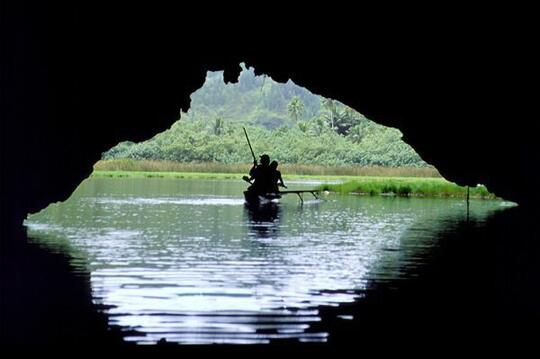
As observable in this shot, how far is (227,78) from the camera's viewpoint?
16.5 metres

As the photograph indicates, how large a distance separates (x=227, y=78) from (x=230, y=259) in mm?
3266

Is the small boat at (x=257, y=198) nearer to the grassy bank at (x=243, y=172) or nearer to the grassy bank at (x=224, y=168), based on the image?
the grassy bank at (x=243, y=172)

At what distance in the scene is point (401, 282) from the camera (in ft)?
42.3

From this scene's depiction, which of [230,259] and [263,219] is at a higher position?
[263,219]

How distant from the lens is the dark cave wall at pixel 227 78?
14398mm

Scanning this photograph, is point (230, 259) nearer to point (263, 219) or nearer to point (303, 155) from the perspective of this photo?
point (263, 219)

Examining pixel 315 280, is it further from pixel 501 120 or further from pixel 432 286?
pixel 501 120

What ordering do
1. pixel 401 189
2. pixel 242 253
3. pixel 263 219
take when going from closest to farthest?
pixel 242 253 → pixel 263 219 → pixel 401 189

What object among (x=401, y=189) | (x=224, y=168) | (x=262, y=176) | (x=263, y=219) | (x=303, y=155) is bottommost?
(x=263, y=219)

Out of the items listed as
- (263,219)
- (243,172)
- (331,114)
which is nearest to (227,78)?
(263,219)

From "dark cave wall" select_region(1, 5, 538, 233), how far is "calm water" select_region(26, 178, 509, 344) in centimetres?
192

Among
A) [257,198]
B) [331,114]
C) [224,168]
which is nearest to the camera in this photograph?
[257,198]

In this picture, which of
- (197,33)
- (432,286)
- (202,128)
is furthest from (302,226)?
(202,128)

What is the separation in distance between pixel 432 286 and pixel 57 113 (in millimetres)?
7507
